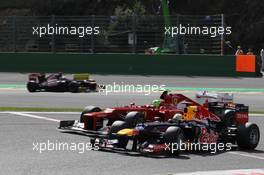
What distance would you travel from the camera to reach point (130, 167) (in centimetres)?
944

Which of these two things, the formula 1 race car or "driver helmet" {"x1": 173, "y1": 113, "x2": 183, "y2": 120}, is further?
the formula 1 race car

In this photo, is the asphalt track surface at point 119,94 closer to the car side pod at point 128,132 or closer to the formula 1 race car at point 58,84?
the formula 1 race car at point 58,84

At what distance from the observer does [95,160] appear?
9.96 metres

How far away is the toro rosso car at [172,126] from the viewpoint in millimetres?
10539

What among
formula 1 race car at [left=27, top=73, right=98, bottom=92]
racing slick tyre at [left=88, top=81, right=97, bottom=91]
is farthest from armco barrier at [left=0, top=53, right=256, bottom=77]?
formula 1 race car at [left=27, top=73, right=98, bottom=92]

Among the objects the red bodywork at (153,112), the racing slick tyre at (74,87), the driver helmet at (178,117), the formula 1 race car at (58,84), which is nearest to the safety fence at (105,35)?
the formula 1 race car at (58,84)

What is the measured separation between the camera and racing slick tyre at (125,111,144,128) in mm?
11461

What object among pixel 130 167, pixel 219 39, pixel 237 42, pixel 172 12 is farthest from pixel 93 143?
pixel 172 12

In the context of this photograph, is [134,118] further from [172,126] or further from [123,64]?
[123,64]

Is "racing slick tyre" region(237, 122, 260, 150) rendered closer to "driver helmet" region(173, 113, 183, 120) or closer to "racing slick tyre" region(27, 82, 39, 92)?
"driver helmet" region(173, 113, 183, 120)

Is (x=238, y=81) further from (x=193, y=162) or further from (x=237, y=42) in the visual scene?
(x=237, y=42)

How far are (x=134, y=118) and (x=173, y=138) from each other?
1.38m

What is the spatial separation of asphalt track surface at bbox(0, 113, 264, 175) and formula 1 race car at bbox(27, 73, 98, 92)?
38.9 ft

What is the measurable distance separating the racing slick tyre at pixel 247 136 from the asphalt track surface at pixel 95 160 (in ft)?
0.50
